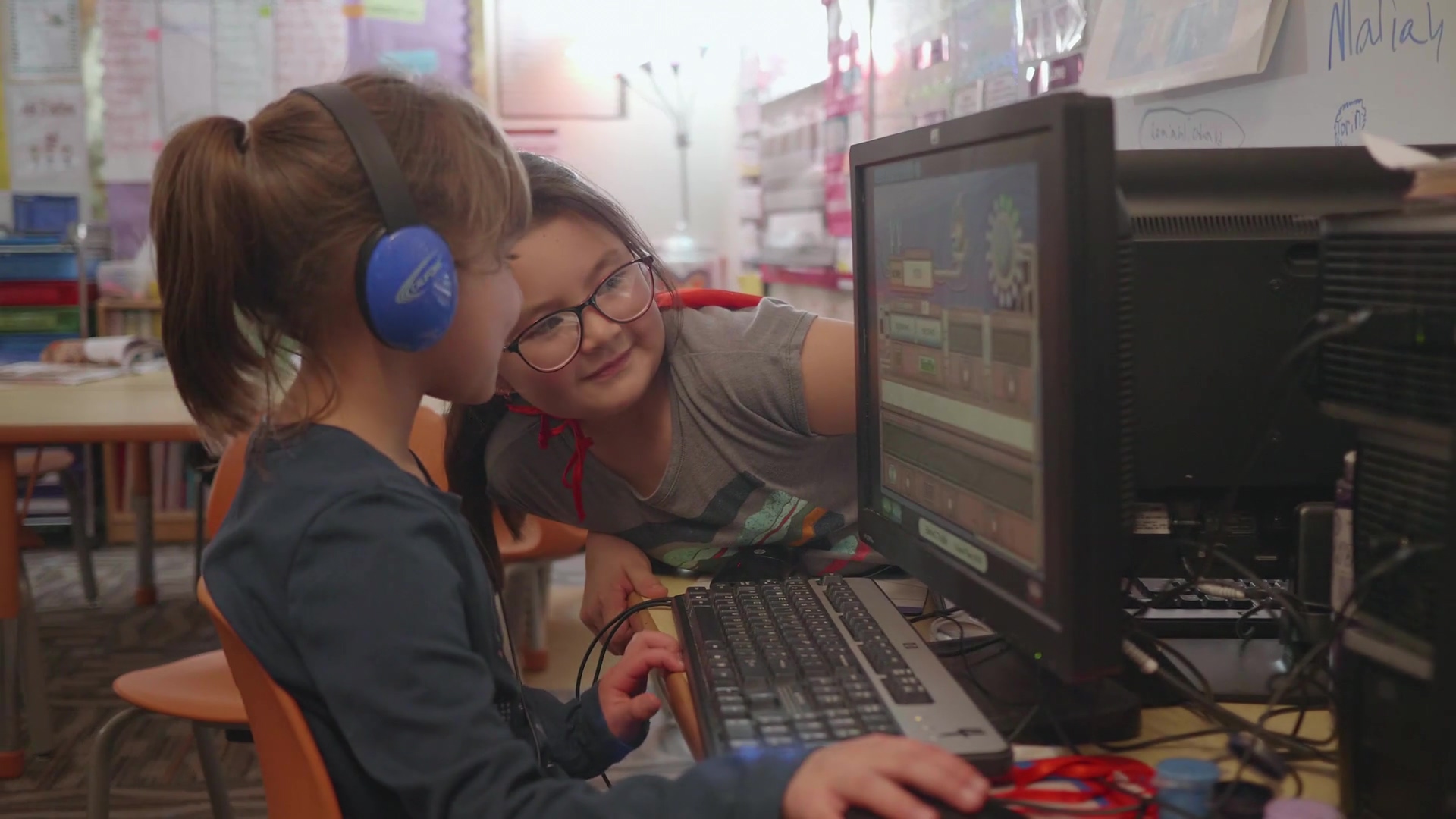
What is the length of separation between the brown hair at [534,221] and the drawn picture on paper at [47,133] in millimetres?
3468

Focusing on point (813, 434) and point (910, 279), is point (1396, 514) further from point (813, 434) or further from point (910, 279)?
point (813, 434)

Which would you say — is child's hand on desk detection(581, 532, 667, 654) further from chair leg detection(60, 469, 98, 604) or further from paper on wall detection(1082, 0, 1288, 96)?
chair leg detection(60, 469, 98, 604)

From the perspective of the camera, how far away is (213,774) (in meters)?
1.75

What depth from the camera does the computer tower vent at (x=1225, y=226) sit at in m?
0.87

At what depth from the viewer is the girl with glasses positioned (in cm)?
119

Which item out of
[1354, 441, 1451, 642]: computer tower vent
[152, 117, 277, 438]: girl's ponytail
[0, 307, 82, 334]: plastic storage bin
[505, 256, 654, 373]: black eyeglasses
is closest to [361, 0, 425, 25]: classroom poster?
[0, 307, 82, 334]: plastic storage bin

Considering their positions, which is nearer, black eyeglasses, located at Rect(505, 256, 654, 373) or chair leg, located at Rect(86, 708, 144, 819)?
black eyeglasses, located at Rect(505, 256, 654, 373)

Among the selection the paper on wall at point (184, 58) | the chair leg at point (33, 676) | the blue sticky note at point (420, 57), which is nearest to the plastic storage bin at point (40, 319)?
the paper on wall at point (184, 58)

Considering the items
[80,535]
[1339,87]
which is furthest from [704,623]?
[80,535]

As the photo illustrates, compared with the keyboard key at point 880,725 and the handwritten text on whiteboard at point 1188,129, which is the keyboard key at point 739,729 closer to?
the keyboard key at point 880,725

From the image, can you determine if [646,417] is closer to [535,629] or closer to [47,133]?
[535,629]

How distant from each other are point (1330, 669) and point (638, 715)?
0.54 m

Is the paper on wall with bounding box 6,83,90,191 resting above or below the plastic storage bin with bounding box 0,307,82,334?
above

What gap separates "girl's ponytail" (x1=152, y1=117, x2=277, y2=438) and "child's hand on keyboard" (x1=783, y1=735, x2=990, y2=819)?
495 millimetres
